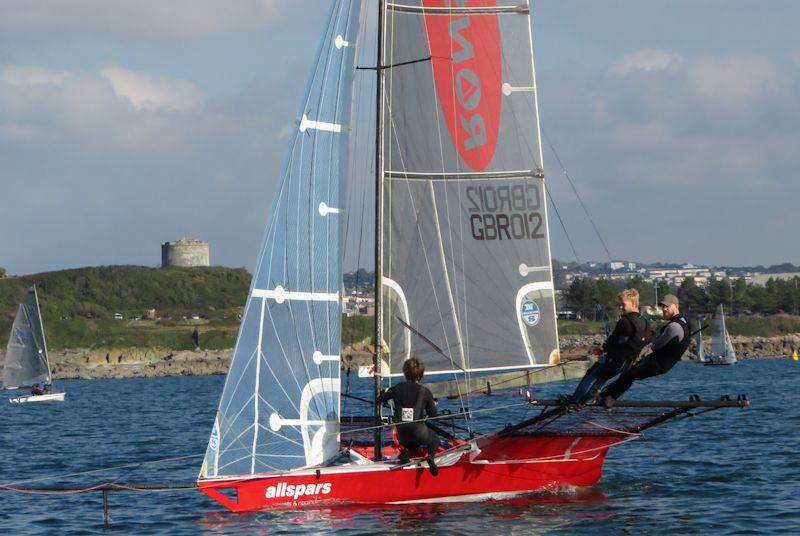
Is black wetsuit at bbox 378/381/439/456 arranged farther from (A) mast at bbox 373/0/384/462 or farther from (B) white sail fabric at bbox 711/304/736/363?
(B) white sail fabric at bbox 711/304/736/363

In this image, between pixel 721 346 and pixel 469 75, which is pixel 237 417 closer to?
pixel 469 75

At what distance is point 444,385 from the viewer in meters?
18.7

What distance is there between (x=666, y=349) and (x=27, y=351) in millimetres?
52769

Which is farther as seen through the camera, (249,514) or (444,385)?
(444,385)

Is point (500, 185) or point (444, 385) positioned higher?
point (500, 185)

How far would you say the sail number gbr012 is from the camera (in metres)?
19.8

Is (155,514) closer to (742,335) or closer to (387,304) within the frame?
(387,304)

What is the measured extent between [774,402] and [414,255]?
2603cm

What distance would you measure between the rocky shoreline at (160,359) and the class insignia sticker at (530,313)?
8299 centimetres

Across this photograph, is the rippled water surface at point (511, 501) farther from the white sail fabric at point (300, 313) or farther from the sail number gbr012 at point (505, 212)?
the sail number gbr012 at point (505, 212)

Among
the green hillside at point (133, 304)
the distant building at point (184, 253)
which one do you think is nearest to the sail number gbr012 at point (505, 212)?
the green hillside at point (133, 304)

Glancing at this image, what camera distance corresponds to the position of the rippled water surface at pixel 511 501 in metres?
16.0

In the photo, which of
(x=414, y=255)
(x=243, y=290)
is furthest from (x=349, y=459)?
(x=243, y=290)

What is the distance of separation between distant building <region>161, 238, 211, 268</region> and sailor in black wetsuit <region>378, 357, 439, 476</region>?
165m
